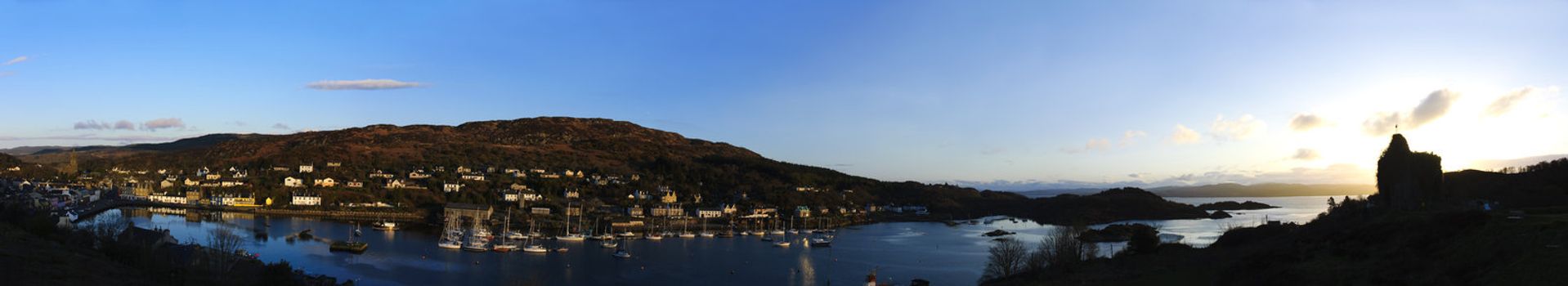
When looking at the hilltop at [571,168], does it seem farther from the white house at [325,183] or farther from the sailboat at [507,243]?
the sailboat at [507,243]

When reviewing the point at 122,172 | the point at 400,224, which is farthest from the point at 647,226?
the point at 122,172

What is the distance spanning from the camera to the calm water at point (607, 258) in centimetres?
3862

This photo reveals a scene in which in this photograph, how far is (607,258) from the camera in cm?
4753

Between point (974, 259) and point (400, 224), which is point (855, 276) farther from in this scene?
point (400, 224)

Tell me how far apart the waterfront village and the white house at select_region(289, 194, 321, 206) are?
0.46ft

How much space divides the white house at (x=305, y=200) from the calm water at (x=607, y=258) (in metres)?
8.29

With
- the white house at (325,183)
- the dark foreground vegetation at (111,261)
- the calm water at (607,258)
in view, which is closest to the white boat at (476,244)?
the calm water at (607,258)

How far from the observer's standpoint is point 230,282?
24.9 meters

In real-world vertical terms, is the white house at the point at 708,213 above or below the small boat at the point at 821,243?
above

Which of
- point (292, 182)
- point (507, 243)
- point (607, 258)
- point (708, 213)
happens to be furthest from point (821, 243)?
point (292, 182)

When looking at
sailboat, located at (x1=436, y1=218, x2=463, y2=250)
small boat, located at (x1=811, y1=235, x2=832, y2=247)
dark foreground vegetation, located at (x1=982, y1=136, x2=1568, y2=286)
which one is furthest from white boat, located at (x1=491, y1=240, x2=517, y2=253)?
dark foreground vegetation, located at (x1=982, y1=136, x2=1568, y2=286)

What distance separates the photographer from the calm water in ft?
127

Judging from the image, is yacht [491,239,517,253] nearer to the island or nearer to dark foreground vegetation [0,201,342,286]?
dark foreground vegetation [0,201,342,286]

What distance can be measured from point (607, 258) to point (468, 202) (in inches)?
1594
